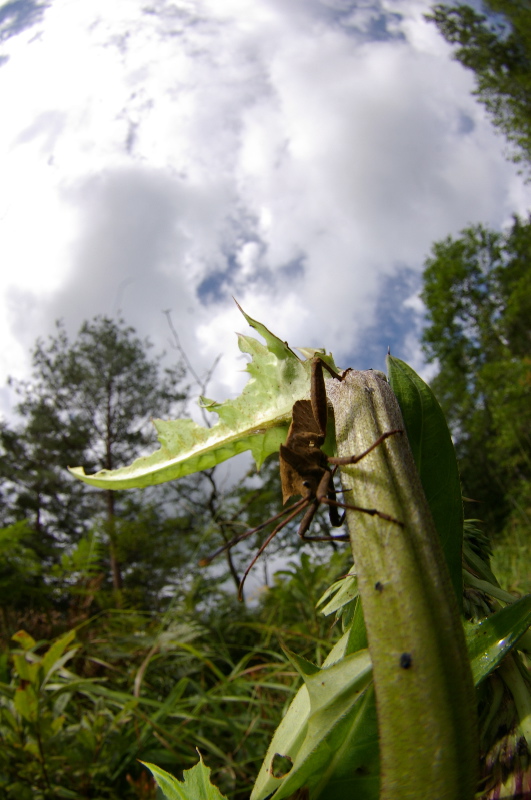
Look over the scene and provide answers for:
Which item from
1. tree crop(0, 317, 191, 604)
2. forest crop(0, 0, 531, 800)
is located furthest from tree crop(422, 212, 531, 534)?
tree crop(0, 317, 191, 604)

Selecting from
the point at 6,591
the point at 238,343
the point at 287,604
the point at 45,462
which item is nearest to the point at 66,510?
the point at 45,462

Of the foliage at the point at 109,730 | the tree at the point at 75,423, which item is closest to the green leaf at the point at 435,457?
the foliage at the point at 109,730

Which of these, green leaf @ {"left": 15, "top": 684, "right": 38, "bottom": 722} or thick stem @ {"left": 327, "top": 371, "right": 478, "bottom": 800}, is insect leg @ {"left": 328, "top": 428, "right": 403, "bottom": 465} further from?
green leaf @ {"left": 15, "top": 684, "right": 38, "bottom": 722}

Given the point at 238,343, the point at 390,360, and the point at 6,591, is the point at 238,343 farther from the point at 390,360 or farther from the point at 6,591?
the point at 6,591

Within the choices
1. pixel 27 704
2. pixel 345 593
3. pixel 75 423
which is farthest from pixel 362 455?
pixel 75 423

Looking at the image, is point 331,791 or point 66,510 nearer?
point 331,791

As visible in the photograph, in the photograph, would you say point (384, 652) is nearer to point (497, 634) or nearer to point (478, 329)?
point (497, 634)

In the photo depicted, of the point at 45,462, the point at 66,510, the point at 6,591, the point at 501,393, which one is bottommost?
the point at 501,393
